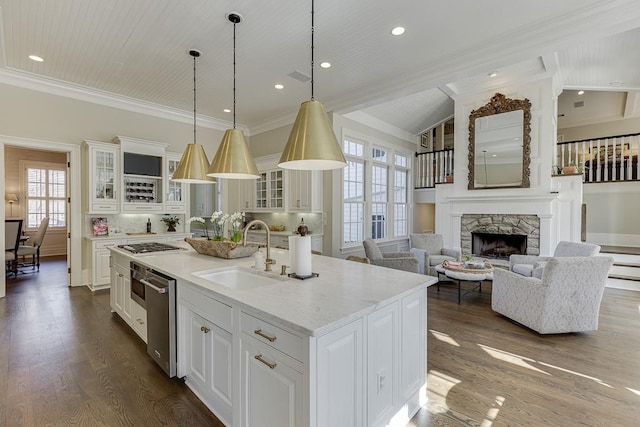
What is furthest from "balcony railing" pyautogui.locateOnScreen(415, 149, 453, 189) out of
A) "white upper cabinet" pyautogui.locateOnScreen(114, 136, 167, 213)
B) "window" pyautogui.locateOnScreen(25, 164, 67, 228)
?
"window" pyautogui.locateOnScreen(25, 164, 67, 228)

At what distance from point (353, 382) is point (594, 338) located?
11.1 feet

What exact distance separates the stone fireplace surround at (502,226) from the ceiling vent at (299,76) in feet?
15.0

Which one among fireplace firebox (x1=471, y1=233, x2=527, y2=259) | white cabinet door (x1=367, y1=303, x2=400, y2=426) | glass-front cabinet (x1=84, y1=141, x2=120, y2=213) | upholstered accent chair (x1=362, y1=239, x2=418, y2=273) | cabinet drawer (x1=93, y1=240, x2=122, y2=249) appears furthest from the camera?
fireplace firebox (x1=471, y1=233, x2=527, y2=259)

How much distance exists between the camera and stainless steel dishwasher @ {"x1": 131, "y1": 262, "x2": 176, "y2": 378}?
2.29m

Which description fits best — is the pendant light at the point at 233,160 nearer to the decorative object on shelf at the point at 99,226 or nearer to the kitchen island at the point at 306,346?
the kitchen island at the point at 306,346

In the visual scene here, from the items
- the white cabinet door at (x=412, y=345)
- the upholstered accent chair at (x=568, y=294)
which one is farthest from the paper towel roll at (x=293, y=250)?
the upholstered accent chair at (x=568, y=294)

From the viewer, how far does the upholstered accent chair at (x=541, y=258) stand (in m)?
4.10

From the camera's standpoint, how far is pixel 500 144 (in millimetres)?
6184

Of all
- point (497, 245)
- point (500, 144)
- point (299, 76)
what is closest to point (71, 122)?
point (299, 76)

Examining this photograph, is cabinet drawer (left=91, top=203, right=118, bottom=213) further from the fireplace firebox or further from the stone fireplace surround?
the fireplace firebox

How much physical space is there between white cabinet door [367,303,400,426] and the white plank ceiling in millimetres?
3012

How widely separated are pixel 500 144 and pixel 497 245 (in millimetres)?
2177

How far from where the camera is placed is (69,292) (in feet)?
16.1

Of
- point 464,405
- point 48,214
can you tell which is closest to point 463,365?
point 464,405
